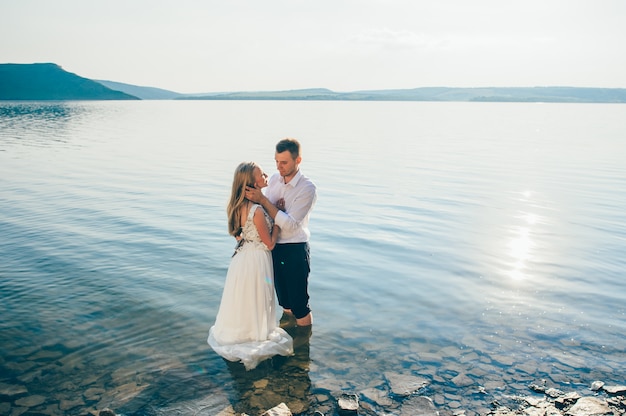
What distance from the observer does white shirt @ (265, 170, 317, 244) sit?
7.00 meters

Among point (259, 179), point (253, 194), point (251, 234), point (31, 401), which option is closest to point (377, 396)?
point (251, 234)

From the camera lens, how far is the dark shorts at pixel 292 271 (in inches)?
292

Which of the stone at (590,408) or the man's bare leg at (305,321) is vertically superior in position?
the man's bare leg at (305,321)

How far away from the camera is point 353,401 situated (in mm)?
6270

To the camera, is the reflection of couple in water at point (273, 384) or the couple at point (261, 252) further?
the couple at point (261, 252)

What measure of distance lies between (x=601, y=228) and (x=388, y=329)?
Answer: 34.2 feet

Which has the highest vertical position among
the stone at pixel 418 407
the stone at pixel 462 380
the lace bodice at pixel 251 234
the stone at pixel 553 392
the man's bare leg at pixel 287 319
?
the lace bodice at pixel 251 234

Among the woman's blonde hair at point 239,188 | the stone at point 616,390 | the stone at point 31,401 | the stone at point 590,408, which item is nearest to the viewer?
the stone at point 590,408

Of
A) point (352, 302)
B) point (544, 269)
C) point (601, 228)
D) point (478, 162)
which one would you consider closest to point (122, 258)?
point (352, 302)

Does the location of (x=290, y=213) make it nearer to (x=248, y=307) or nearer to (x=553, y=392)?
(x=248, y=307)

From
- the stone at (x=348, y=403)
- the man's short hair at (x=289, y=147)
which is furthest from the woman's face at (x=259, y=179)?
the stone at (x=348, y=403)

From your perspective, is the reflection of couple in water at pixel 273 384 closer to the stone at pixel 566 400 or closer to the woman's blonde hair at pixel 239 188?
the woman's blonde hair at pixel 239 188

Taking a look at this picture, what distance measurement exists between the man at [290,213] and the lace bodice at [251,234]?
14 cm

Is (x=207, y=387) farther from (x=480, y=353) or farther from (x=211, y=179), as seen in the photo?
(x=211, y=179)
